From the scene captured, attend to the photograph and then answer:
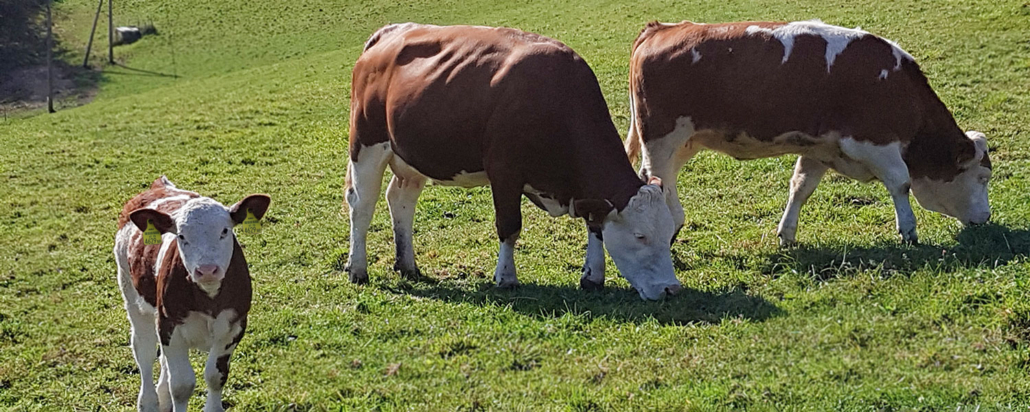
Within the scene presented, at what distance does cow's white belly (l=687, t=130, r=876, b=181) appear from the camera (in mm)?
10188

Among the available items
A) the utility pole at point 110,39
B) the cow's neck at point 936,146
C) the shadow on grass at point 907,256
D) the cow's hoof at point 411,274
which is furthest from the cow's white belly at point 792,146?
the utility pole at point 110,39

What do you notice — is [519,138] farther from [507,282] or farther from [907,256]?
[907,256]

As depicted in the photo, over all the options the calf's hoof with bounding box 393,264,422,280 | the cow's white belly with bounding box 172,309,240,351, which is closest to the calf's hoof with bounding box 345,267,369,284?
the calf's hoof with bounding box 393,264,422,280

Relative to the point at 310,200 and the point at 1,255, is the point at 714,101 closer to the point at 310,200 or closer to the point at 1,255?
the point at 310,200

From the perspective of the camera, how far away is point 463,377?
7.82 m

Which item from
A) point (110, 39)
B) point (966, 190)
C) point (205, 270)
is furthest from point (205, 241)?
point (110, 39)

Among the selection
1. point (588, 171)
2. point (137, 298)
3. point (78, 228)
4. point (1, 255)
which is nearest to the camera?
point (137, 298)

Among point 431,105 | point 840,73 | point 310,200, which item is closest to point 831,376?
point 840,73

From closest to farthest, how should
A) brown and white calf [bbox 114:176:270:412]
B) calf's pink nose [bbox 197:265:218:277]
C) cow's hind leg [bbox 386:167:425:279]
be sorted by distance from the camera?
calf's pink nose [bbox 197:265:218:277], brown and white calf [bbox 114:176:270:412], cow's hind leg [bbox 386:167:425:279]

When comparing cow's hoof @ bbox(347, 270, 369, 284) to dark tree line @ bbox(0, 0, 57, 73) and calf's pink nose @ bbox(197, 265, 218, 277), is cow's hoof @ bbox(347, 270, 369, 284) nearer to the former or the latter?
calf's pink nose @ bbox(197, 265, 218, 277)

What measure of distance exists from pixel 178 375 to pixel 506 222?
3733 millimetres

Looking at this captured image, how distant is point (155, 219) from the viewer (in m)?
6.91

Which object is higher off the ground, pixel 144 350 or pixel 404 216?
pixel 144 350

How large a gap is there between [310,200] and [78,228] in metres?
3.49
